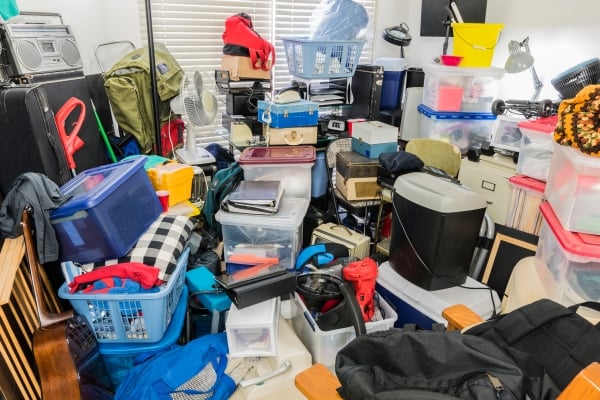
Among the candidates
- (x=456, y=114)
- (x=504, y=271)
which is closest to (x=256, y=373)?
(x=504, y=271)

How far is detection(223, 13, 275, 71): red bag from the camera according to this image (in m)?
2.51

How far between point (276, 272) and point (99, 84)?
175 centimetres

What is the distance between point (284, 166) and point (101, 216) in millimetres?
1035

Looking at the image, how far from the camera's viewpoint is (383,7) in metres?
3.37

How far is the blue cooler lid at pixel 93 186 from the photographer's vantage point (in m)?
1.36

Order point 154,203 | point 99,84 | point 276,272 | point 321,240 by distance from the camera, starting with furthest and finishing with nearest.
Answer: point 99,84 → point 321,240 → point 154,203 → point 276,272

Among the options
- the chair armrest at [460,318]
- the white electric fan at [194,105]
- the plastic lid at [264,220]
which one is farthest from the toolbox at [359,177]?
the chair armrest at [460,318]

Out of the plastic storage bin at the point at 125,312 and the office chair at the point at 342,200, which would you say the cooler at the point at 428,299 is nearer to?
the office chair at the point at 342,200

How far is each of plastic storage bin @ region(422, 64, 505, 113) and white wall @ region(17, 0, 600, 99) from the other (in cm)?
27

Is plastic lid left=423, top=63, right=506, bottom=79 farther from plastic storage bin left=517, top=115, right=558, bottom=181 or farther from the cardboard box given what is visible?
the cardboard box

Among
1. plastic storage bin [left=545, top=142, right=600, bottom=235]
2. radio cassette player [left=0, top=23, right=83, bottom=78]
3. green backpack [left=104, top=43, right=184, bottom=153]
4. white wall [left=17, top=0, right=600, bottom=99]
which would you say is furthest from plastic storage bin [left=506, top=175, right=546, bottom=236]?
radio cassette player [left=0, top=23, right=83, bottom=78]

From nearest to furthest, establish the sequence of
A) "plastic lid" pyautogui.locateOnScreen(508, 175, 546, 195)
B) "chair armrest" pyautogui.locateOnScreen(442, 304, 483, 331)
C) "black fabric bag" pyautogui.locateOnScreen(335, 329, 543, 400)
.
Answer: "black fabric bag" pyautogui.locateOnScreen(335, 329, 543, 400)
"chair armrest" pyautogui.locateOnScreen(442, 304, 483, 331)
"plastic lid" pyautogui.locateOnScreen(508, 175, 546, 195)

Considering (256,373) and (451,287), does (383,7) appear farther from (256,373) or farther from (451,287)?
(256,373)

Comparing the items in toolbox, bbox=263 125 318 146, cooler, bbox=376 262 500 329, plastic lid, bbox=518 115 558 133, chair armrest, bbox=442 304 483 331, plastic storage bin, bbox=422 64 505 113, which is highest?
plastic storage bin, bbox=422 64 505 113
